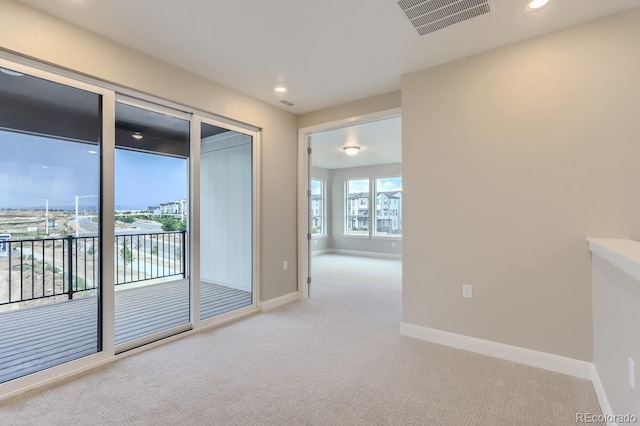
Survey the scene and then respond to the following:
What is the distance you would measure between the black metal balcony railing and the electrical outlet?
9.86ft

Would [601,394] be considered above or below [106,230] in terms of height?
below

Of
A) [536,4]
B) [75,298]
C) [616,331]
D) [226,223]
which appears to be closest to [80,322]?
[75,298]

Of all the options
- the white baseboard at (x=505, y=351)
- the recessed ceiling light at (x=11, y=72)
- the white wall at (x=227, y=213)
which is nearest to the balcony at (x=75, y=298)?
the white wall at (x=227, y=213)

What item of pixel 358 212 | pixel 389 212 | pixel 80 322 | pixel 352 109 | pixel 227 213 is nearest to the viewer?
pixel 80 322

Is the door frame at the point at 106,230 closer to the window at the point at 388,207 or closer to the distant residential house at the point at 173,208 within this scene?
the distant residential house at the point at 173,208

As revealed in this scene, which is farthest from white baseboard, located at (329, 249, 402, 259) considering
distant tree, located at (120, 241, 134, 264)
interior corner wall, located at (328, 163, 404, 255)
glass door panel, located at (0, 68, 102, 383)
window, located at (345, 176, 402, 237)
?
glass door panel, located at (0, 68, 102, 383)

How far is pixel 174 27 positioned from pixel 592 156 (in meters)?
3.29

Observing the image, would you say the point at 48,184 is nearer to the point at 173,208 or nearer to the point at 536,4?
the point at 173,208

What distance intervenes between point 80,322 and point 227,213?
6.66 feet

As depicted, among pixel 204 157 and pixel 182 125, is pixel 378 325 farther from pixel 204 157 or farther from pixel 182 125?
pixel 182 125

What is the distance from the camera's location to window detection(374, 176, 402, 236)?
8703 mm

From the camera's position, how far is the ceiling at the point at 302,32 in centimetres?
207

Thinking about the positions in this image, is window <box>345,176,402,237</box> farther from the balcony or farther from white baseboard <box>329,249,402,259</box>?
the balcony

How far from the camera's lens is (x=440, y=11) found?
209 cm
